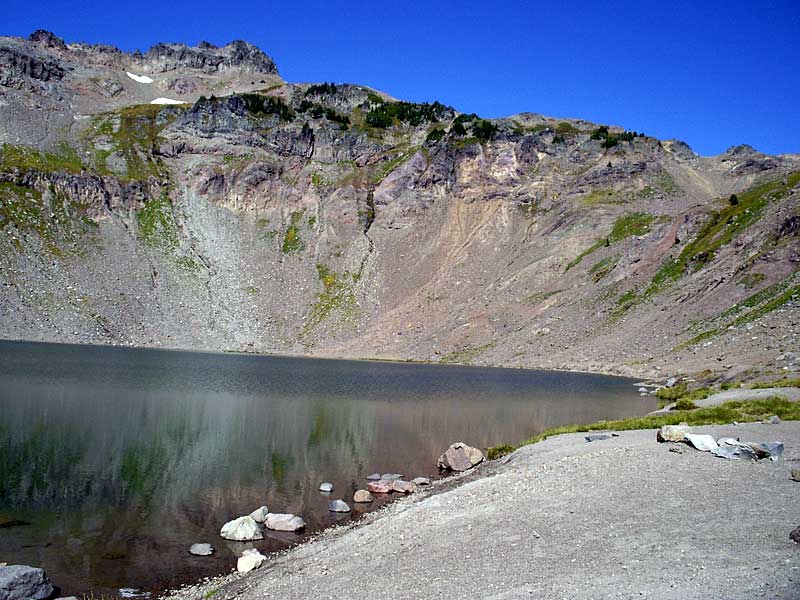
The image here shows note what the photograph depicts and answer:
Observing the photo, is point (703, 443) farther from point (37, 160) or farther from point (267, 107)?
point (267, 107)

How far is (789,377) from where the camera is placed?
1854 inches

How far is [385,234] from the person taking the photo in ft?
473

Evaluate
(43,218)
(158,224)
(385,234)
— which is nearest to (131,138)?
(158,224)

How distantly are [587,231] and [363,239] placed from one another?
167ft

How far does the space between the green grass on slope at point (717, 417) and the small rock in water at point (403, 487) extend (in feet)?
23.1

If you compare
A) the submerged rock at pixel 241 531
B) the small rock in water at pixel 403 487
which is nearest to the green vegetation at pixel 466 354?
the small rock in water at pixel 403 487

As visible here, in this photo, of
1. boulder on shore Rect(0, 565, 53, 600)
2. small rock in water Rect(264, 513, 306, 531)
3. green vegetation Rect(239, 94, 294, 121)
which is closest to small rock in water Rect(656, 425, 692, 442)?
small rock in water Rect(264, 513, 306, 531)

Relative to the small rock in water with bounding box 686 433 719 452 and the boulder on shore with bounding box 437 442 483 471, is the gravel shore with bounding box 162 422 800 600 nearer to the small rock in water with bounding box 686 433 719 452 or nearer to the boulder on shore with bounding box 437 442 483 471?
the small rock in water with bounding box 686 433 719 452

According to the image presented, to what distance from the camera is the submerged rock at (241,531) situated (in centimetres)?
1998

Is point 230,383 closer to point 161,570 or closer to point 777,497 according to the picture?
point 161,570

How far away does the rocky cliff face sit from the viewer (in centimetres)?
9375

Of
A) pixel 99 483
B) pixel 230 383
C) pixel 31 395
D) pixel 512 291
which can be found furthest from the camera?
pixel 512 291

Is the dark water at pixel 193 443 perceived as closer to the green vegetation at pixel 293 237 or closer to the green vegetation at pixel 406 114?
the green vegetation at pixel 293 237

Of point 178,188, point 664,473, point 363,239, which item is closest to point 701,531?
point 664,473
